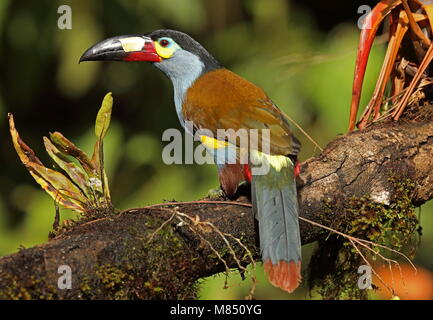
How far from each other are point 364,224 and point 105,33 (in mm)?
2756

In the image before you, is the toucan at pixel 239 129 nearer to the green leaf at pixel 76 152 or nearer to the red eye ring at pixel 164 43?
the red eye ring at pixel 164 43

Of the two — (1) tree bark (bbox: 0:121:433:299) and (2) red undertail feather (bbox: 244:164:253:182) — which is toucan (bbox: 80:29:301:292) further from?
(1) tree bark (bbox: 0:121:433:299)

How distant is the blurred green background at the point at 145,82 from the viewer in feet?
14.6

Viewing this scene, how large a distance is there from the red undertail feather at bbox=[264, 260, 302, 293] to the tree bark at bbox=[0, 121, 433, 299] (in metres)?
0.12

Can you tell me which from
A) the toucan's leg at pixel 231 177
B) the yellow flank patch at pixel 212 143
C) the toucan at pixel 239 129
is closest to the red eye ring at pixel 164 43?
the toucan at pixel 239 129

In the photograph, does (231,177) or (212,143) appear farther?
(212,143)

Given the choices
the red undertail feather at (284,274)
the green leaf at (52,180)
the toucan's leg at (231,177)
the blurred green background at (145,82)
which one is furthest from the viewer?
the blurred green background at (145,82)

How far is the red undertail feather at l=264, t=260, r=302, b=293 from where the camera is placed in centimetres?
230

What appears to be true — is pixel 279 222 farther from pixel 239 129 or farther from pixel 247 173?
pixel 239 129

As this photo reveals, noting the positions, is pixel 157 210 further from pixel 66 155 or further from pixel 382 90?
Answer: pixel 382 90

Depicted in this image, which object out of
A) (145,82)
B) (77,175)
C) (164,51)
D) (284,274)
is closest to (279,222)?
(284,274)

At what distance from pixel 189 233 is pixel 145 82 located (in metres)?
2.99

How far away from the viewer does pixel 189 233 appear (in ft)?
7.42

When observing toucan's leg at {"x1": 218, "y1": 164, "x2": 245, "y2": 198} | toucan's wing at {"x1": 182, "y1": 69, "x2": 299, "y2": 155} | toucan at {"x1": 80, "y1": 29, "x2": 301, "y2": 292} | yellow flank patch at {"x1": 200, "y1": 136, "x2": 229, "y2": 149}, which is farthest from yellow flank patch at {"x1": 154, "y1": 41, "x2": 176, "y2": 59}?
toucan's leg at {"x1": 218, "y1": 164, "x2": 245, "y2": 198}
